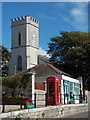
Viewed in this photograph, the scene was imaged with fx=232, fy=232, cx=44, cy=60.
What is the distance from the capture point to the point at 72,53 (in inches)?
1512

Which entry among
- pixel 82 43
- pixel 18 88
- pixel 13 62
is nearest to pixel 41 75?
pixel 18 88

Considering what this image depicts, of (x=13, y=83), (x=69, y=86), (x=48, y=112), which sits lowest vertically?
(x=48, y=112)

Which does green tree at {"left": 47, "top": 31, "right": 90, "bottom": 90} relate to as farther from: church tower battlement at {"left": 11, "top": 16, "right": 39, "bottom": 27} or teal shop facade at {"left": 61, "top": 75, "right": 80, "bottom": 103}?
church tower battlement at {"left": 11, "top": 16, "right": 39, "bottom": 27}

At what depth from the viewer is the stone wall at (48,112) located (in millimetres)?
11310

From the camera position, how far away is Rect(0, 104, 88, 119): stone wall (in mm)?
11310

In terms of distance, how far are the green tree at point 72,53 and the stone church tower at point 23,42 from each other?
1294 centimetres

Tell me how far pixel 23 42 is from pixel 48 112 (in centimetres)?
4446

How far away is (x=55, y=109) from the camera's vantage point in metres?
15.6

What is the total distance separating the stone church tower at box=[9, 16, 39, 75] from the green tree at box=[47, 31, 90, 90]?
42.4 ft

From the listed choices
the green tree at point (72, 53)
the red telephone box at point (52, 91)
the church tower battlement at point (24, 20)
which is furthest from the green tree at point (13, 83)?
the church tower battlement at point (24, 20)

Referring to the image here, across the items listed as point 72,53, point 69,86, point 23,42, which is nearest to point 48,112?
point 69,86

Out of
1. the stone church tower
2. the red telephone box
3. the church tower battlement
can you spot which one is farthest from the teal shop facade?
the church tower battlement

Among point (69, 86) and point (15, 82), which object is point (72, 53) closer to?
point (69, 86)

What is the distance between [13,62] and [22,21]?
1061 cm
